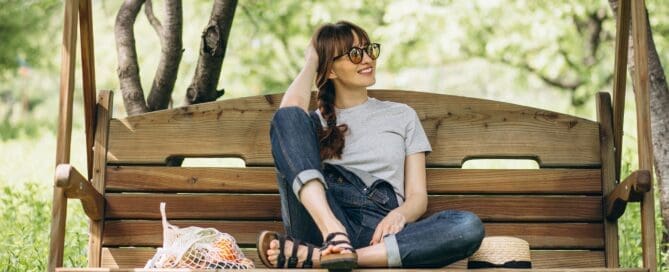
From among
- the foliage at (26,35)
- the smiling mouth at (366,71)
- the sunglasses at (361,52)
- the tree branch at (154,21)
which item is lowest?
the smiling mouth at (366,71)

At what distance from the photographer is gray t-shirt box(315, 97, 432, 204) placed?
137 inches

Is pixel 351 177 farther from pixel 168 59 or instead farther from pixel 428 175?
pixel 168 59

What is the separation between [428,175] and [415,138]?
10.9 inches

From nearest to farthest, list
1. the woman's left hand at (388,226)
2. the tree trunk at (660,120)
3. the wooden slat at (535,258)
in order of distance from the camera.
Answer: the woman's left hand at (388,226) → the wooden slat at (535,258) → the tree trunk at (660,120)

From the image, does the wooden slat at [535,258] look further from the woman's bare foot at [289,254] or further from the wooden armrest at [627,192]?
the woman's bare foot at [289,254]

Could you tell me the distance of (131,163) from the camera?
385 cm

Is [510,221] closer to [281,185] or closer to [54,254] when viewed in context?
[281,185]

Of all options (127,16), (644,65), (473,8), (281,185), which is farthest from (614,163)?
(473,8)

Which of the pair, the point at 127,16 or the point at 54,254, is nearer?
the point at 54,254

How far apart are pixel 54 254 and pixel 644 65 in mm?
1957

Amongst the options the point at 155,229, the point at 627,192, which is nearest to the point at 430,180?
the point at 627,192

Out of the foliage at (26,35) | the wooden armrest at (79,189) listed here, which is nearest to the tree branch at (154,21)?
the wooden armrest at (79,189)

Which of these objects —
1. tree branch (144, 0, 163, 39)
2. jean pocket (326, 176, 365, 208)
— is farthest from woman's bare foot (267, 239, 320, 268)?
tree branch (144, 0, 163, 39)

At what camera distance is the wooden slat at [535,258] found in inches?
147
